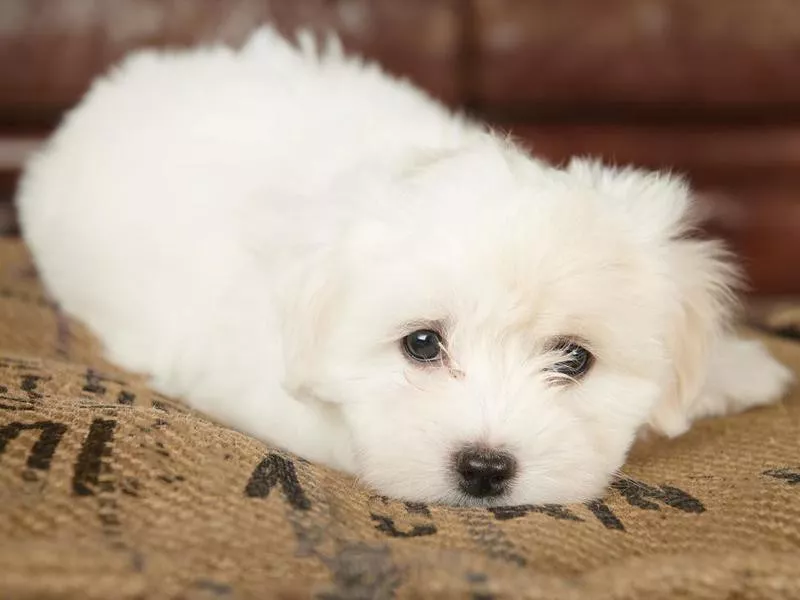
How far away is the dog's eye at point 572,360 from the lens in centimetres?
153

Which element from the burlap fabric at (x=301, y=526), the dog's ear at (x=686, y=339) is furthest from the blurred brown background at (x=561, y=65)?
the burlap fabric at (x=301, y=526)

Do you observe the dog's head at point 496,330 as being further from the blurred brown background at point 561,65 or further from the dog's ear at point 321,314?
the blurred brown background at point 561,65

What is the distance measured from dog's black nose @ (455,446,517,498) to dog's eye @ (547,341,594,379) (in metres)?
0.23

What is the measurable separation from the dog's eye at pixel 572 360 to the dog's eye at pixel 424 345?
196 millimetres

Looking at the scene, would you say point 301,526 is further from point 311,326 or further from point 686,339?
point 686,339

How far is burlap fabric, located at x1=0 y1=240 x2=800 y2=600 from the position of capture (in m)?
0.90

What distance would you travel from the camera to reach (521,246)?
1.43m

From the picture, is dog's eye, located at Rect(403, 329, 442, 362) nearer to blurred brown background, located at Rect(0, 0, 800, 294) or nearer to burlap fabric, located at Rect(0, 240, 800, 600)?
burlap fabric, located at Rect(0, 240, 800, 600)

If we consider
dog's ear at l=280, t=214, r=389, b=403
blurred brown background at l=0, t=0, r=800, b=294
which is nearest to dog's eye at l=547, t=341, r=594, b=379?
dog's ear at l=280, t=214, r=389, b=403

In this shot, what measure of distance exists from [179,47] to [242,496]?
2441 mm

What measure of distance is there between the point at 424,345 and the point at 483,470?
28 cm

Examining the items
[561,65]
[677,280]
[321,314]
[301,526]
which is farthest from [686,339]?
[561,65]

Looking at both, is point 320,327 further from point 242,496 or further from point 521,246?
point 242,496

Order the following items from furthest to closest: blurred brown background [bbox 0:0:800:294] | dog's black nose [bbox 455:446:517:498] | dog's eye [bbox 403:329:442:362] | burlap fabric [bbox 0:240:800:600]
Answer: blurred brown background [bbox 0:0:800:294], dog's eye [bbox 403:329:442:362], dog's black nose [bbox 455:446:517:498], burlap fabric [bbox 0:240:800:600]
